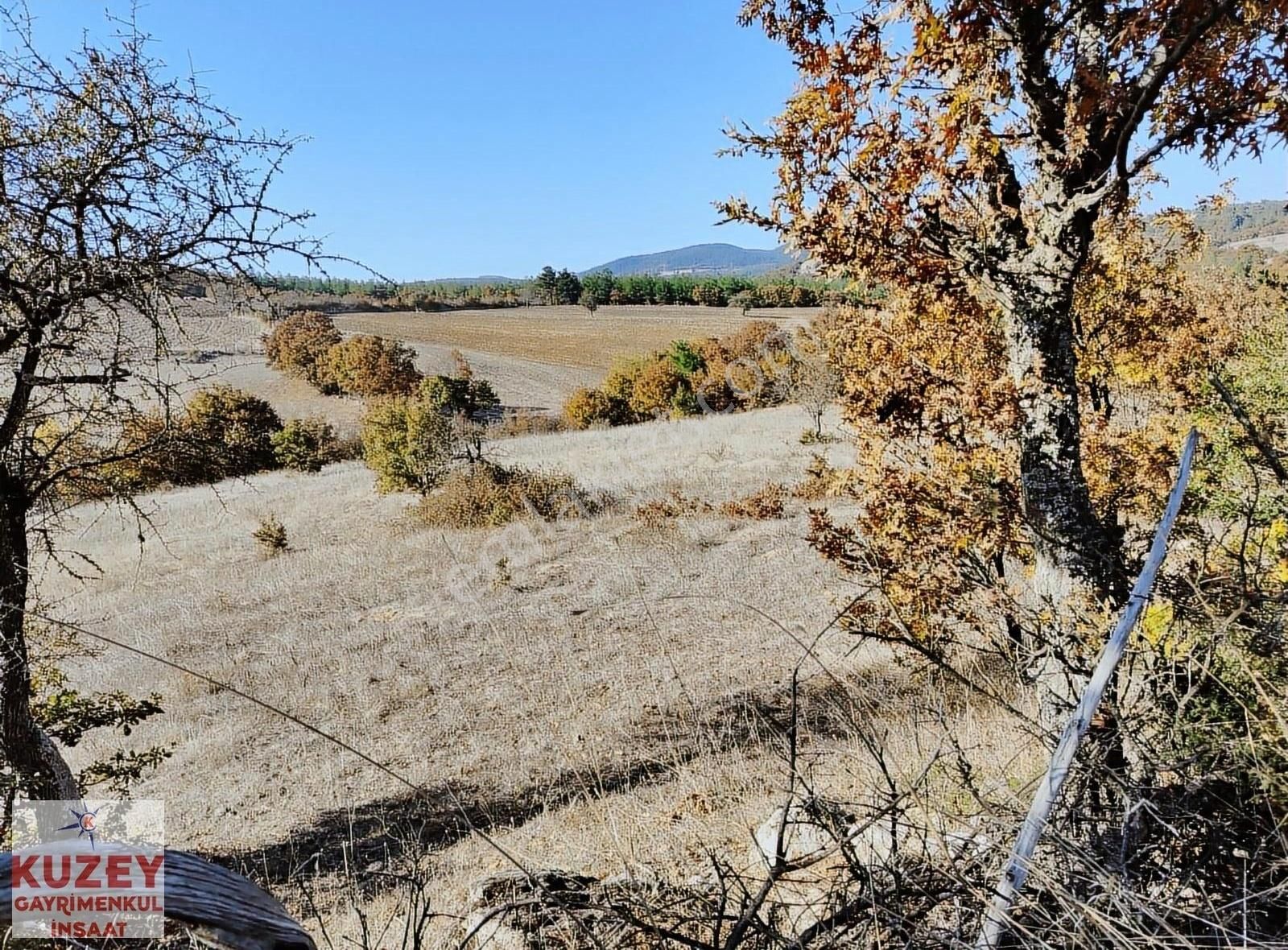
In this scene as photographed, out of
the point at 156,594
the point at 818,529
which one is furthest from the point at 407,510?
the point at 818,529

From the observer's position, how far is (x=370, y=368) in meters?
45.6

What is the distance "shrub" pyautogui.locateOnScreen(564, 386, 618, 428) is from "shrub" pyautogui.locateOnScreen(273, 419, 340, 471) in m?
14.3

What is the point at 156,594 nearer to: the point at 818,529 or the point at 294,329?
the point at 818,529

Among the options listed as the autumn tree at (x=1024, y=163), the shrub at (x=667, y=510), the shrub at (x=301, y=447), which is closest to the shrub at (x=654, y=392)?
the shrub at (x=301, y=447)

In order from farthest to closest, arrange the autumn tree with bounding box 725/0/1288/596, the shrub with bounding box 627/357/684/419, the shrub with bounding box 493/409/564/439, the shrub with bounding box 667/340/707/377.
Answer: the shrub with bounding box 667/340/707/377 < the shrub with bounding box 627/357/684/419 < the shrub with bounding box 493/409/564/439 < the autumn tree with bounding box 725/0/1288/596

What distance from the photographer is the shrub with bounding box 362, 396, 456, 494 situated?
23469mm

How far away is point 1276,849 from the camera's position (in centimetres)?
143

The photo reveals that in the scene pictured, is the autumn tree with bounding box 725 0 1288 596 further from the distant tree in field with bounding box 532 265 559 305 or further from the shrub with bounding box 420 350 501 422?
the distant tree in field with bounding box 532 265 559 305

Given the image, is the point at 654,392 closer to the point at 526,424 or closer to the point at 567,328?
the point at 526,424

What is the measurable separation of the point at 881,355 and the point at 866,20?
313 centimetres

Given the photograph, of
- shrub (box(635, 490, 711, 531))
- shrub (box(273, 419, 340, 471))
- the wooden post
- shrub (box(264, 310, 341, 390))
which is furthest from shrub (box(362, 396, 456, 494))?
shrub (box(264, 310, 341, 390))

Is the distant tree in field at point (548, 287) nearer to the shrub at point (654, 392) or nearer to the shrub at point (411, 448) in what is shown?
the shrub at point (654, 392)

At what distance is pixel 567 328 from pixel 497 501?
172ft

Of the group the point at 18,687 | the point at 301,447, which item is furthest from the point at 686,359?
the point at 18,687
